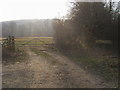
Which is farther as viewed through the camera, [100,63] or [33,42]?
[33,42]

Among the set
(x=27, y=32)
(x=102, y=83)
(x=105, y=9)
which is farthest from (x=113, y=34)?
(x=27, y=32)

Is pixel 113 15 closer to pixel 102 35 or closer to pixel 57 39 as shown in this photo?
pixel 102 35

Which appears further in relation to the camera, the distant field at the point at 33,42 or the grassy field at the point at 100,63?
the distant field at the point at 33,42

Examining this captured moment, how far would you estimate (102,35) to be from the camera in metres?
18.9

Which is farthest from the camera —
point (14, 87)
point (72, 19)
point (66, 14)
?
point (66, 14)

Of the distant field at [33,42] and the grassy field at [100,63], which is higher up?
the grassy field at [100,63]

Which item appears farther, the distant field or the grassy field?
the distant field

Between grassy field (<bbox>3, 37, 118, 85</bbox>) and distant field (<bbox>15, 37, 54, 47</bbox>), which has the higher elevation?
grassy field (<bbox>3, 37, 118, 85</bbox>)

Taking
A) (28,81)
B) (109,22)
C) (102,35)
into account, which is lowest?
(28,81)

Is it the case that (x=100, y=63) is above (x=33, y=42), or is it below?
above

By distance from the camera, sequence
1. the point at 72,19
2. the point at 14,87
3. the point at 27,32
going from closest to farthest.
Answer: the point at 14,87 < the point at 72,19 < the point at 27,32

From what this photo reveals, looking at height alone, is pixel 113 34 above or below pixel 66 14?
below

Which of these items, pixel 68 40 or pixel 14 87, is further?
pixel 68 40

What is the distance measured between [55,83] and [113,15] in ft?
53.4
